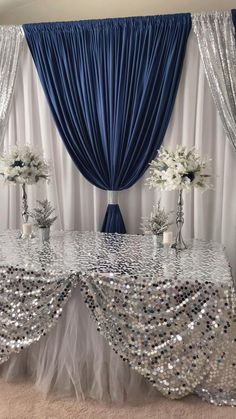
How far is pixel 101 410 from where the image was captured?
1.82m

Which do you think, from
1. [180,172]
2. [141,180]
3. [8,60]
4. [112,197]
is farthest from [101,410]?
[8,60]

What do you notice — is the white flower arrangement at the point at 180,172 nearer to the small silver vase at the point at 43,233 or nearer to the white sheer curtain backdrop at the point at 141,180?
the white sheer curtain backdrop at the point at 141,180

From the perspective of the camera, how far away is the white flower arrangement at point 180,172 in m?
2.06

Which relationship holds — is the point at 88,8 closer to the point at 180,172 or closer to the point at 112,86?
the point at 112,86

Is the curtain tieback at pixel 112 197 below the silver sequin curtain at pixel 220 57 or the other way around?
below

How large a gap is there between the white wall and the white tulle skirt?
2.09m

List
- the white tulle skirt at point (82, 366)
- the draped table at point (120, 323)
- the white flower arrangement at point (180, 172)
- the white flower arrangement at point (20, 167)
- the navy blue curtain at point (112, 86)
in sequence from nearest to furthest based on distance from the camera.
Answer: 1. the draped table at point (120, 323)
2. the white tulle skirt at point (82, 366)
3. the white flower arrangement at point (180, 172)
4. the white flower arrangement at point (20, 167)
5. the navy blue curtain at point (112, 86)

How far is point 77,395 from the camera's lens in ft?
6.25

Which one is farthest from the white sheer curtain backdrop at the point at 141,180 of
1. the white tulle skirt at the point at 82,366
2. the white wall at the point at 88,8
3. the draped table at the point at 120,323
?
the white tulle skirt at the point at 82,366

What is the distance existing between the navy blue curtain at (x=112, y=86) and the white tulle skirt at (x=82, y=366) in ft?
3.13

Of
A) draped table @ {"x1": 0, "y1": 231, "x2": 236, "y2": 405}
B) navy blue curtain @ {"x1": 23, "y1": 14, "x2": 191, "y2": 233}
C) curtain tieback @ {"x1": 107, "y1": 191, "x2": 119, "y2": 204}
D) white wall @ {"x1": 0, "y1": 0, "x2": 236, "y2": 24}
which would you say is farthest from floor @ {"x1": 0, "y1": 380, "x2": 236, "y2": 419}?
white wall @ {"x1": 0, "y1": 0, "x2": 236, "y2": 24}

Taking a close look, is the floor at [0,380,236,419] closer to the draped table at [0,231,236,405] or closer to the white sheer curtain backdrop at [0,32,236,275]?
the draped table at [0,231,236,405]

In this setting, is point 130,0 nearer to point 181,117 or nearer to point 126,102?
point 126,102

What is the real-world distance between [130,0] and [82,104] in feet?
2.79
